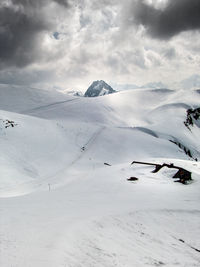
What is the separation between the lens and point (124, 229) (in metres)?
6.80

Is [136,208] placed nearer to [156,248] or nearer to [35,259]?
[156,248]

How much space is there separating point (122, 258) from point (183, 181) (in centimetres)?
966

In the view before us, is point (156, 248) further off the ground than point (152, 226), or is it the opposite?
point (152, 226)

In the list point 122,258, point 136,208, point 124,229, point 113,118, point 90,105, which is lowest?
point 122,258

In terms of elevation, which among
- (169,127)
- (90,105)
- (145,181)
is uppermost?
(90,105)

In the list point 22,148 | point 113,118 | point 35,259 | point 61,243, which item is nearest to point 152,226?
point 61,243

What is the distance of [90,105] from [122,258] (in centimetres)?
7376

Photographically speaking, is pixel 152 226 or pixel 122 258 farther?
pixel 152 226

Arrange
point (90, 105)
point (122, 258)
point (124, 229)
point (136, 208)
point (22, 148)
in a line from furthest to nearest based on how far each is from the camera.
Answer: point (90, 105), point (22, 148), point (136, 208), point (124, 229), point (122, 258)

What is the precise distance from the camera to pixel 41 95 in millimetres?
82250

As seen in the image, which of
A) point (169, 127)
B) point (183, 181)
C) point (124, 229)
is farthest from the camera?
point (169, 127)

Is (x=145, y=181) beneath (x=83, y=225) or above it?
above

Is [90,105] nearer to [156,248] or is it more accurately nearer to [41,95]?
[41,95]

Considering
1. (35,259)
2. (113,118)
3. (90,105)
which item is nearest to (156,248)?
(35,259)
